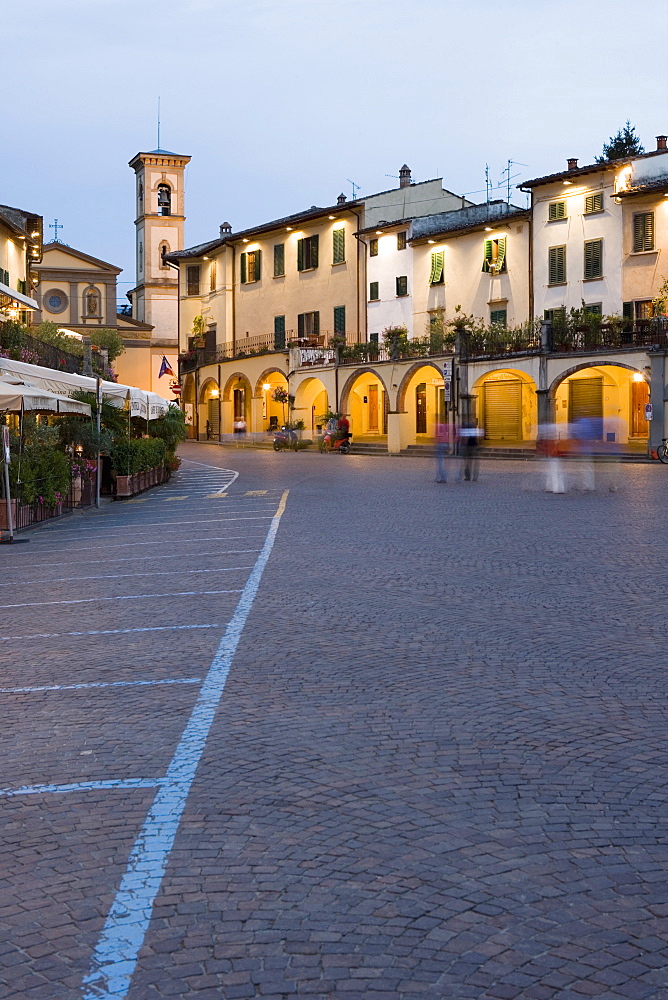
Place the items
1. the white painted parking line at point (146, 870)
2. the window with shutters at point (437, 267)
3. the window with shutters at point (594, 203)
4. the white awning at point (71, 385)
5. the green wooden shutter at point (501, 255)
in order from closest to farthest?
1. the white painted parking line at point (146, 870)
2. the white awning at point (71, 385)
3. the window with shutters at point (594, 203)
4. the green wooden shutter at point (501, 255)
5. the window with shutters at point (437, 267)

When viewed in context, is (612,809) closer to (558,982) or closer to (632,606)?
(558,982)

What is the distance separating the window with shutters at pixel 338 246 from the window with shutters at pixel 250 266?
23.9 feet

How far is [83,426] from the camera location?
22703mm

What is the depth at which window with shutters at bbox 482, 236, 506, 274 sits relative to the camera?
153 feet

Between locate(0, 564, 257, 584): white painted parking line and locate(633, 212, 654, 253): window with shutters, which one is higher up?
locate(633, 212, 654, 253): window with shutters

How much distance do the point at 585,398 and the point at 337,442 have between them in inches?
435

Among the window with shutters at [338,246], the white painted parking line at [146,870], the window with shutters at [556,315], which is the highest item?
the window with shutters at [338,246]

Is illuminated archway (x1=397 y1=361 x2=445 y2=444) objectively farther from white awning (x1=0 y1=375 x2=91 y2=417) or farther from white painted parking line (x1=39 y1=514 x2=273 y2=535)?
white painted parking line (x1=39 y1=514 x2=273 y2=535)

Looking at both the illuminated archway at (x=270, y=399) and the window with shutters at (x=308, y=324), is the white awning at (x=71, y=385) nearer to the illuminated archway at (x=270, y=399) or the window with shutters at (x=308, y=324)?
the window with shutters at (x=308, y=324)

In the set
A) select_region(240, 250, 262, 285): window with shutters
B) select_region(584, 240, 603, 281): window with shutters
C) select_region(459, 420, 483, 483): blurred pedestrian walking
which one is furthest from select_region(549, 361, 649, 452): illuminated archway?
select_region(240, 250, 262, 285): window with shutters

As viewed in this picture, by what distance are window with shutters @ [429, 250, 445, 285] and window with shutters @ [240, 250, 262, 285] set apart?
1522cm

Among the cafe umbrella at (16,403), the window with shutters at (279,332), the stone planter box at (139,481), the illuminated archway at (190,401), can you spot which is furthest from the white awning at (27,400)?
the illuminated archway at (190,401)

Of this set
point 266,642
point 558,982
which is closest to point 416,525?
point 266,642

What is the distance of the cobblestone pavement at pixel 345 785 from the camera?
314 cm
